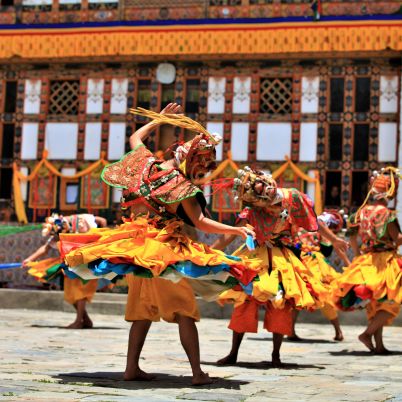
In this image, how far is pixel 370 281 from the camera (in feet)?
32.3

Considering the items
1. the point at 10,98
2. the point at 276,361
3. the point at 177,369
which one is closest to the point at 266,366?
the point at 276,361

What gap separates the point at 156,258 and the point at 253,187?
223cm

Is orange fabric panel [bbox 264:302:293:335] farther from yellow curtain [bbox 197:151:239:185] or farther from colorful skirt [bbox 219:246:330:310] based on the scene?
yellow curtain [bbox 197:151:239:185]

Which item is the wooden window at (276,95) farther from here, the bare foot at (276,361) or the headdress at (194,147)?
the headdress at (194,147)

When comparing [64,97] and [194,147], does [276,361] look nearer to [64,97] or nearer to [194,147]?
[194,147]

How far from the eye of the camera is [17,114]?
26.3m

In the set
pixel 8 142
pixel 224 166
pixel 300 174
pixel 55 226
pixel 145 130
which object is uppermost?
pixel 8 142

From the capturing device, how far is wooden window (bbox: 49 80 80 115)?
85.9ft

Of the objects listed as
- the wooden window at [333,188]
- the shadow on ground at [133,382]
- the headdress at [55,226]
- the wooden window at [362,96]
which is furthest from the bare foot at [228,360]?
the wooden window at [362,96]

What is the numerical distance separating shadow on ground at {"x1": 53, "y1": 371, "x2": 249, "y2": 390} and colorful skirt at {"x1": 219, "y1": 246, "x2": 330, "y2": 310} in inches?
56.0

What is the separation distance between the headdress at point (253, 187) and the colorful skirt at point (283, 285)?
447 millimetres

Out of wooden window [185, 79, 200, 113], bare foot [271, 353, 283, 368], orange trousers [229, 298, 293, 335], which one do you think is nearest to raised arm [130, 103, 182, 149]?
orange trousers [229, 298, 293, 335]

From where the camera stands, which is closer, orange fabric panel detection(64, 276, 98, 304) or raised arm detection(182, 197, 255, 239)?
raised arm detection(182, 197, 255, 239)

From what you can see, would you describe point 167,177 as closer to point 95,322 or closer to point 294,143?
point 95,322
